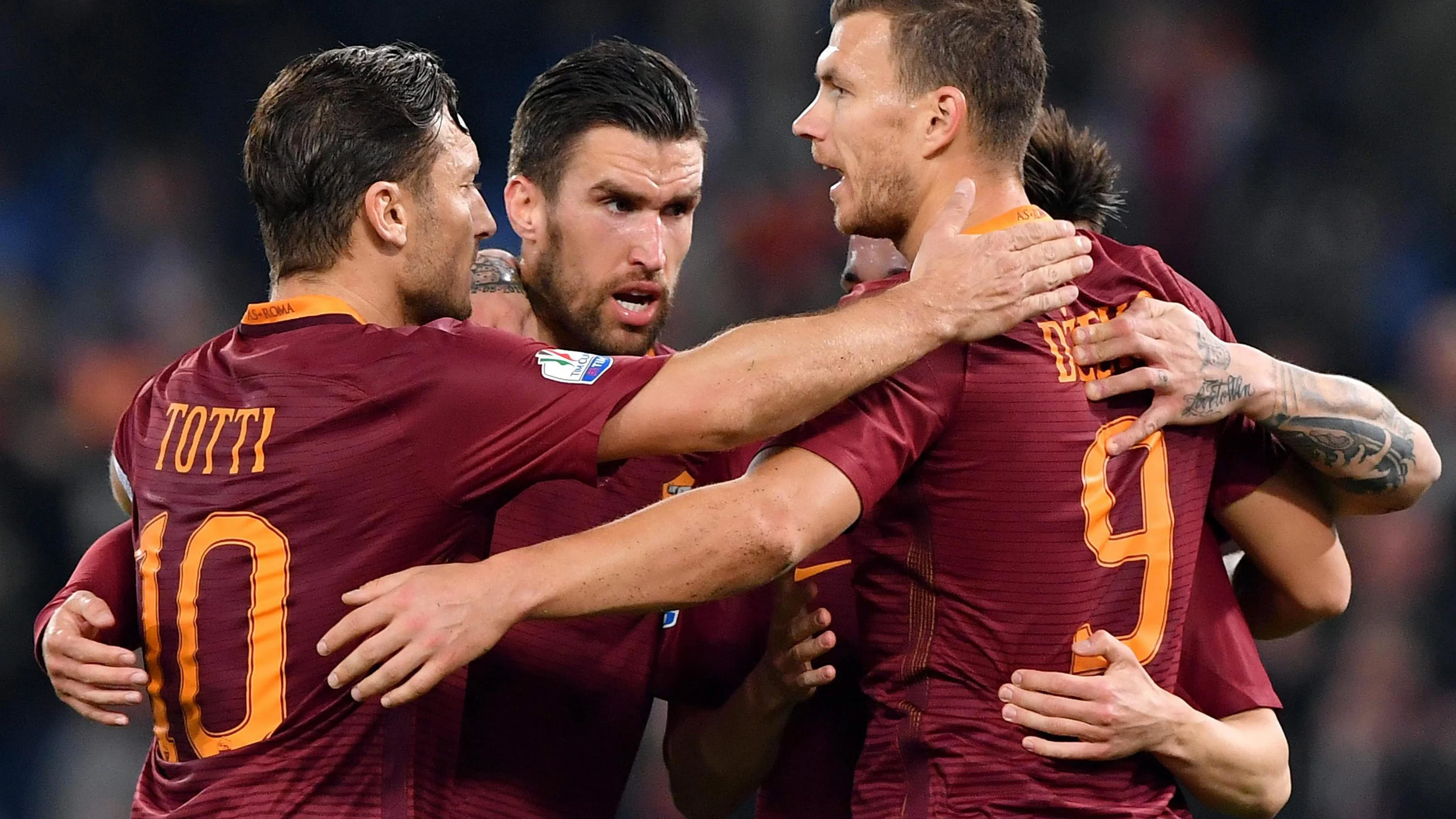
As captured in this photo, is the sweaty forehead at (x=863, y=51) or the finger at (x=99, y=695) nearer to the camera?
the finger at (x=99, y=695)

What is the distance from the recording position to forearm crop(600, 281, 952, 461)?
3025mm

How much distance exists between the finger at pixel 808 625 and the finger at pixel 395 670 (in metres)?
1.04

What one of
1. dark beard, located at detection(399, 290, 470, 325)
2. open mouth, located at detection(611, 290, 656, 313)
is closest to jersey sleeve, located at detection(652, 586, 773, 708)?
open mouth, located at detection(611, 290, 656, 313)

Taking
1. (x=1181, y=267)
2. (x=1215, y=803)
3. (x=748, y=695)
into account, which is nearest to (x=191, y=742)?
(x=748, y=695)

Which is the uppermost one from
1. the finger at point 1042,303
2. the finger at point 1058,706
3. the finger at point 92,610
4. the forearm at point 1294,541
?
the finger at point 1042,303

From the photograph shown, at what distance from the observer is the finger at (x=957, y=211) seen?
3252mm

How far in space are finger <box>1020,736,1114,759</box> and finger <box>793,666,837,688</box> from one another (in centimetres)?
56

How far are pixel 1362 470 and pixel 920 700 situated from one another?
1.13 m

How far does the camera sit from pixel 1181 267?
29.8 feet

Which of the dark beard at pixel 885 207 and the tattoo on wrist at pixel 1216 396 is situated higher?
the dark beard at pixel 885 207

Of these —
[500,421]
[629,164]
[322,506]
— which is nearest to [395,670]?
[322,506]

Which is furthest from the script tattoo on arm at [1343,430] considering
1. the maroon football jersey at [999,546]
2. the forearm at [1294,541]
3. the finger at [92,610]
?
the finger at [92,610]

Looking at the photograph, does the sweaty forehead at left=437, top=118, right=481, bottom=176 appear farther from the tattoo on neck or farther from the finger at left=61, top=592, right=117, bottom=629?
the finger at left=61, top=592, right=117, bottom=629

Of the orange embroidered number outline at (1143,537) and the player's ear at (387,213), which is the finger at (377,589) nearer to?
the player's ear at (387,213)
